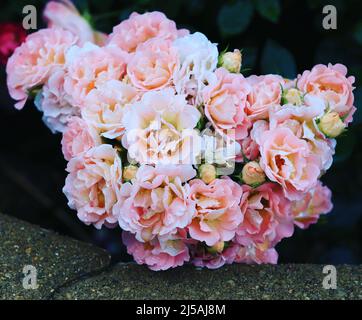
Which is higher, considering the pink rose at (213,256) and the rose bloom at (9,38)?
the rose bloom at (9,38)

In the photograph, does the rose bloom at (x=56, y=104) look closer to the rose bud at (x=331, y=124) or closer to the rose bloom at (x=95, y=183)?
the rose bloom at (x=95, y=183)

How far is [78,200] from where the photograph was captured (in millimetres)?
1466

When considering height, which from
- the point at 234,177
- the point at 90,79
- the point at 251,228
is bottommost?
the point at 251,228

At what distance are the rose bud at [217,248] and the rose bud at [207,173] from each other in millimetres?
131

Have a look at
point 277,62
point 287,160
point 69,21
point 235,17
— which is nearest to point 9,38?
point 69,21

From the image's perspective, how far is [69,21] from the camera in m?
1.75

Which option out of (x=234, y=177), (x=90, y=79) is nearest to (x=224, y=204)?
(x=234, y=177)

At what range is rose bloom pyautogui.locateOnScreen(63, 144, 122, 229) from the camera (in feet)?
4.61

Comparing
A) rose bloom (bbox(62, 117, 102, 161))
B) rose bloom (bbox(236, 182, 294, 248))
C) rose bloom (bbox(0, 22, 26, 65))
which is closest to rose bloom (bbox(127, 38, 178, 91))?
rose bloom (bbox(62, 117, 102, 161))

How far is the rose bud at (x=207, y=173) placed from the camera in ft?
4.54

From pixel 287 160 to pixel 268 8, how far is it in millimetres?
583

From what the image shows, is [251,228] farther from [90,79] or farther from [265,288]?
[90,79]

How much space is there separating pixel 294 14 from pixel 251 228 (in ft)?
3.07

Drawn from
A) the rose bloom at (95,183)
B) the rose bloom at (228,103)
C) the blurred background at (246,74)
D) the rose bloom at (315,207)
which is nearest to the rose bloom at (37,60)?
the blurred background at (246,74)
